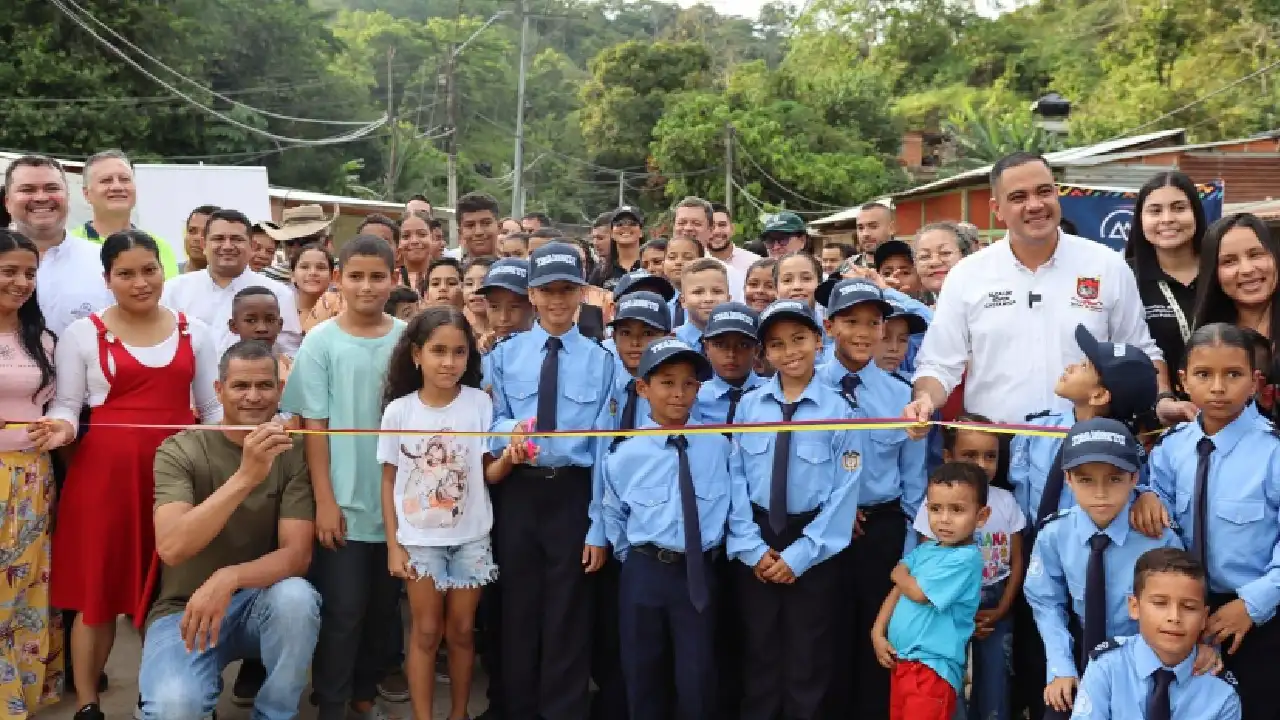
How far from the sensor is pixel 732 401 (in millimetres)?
4711

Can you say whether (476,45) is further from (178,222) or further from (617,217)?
(617,217)

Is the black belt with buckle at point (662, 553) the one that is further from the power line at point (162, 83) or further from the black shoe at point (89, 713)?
the power line at point (162, 83)

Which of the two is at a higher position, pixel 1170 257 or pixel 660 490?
pixel 1170 257

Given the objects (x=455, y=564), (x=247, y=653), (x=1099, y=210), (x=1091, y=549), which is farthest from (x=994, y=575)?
(x=1099, y=210)

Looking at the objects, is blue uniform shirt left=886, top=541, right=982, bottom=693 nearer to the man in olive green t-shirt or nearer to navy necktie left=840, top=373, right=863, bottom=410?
navy necktie left=840, top=373, right=863, bottom=410

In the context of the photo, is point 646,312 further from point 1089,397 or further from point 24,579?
point 24,579

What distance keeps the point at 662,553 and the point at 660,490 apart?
25 centimetres

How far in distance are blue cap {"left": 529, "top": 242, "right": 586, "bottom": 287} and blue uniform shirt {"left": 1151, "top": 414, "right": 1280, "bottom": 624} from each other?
258cm

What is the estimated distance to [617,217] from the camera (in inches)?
307

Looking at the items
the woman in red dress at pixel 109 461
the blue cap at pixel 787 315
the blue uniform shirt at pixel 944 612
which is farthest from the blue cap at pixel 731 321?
the woman in red dress at pixel 109 461

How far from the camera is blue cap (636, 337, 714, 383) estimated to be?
4.34 metres

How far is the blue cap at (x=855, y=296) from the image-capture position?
4.59 meters

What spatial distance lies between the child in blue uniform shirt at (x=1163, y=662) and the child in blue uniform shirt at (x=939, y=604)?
587 mm

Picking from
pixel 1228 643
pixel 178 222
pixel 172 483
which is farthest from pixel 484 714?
pixel 178 222
